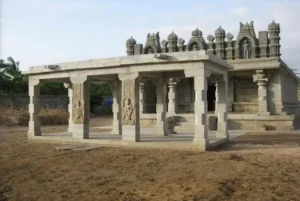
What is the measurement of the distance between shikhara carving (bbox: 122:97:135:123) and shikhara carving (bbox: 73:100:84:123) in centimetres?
211

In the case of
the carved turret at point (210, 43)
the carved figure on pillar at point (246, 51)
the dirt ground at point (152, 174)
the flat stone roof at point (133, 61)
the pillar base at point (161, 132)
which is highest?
the carved turret at point (210, 43)

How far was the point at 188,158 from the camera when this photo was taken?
31.5 feet

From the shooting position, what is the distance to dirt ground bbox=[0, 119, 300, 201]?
21.0 ft

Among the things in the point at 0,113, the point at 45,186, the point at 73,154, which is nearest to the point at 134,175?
the point at 45,186

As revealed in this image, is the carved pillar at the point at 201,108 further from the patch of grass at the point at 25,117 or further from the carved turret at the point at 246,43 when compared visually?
the patch of grass at the point at 25,117

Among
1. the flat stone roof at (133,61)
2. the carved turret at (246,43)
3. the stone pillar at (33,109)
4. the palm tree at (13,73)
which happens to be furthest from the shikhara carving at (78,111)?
the palm tree at (13,73)

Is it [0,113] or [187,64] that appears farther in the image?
[0,113]

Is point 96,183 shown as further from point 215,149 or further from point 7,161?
point 215,149

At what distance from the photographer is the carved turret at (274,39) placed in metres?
19.2

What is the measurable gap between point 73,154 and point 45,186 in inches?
142

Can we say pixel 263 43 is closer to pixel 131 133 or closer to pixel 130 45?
pixel 130 45

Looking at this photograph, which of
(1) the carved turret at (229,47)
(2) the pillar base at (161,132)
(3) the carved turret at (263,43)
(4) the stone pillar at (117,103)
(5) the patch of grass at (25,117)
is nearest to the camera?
(2) the pillar base at (161,132)

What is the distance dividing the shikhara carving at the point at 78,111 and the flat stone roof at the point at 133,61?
1.40 m

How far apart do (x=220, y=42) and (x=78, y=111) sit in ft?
36.0
